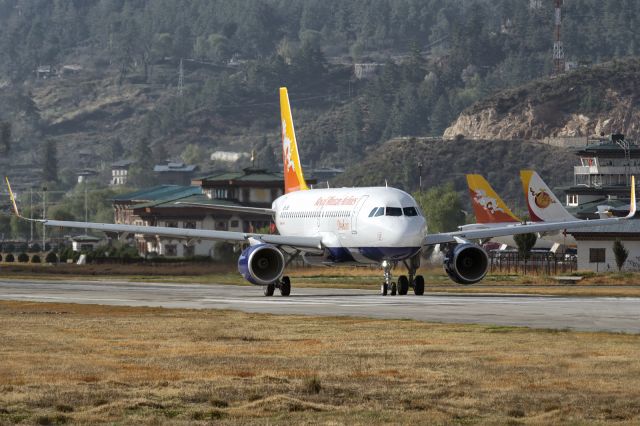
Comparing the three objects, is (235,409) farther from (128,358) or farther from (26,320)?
(26,320)

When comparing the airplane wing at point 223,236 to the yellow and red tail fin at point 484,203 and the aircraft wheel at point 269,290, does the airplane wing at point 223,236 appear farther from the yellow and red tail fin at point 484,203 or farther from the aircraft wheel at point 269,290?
the yellow and red tail fin at point 484,203

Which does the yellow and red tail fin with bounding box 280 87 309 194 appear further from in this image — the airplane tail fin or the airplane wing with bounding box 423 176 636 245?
the airplane tail fin

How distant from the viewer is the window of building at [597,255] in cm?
11475

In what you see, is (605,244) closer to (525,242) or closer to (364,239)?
(525,242)

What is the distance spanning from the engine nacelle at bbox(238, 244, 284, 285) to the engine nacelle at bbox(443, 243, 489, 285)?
22.7 feet

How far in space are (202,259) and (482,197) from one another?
3845cm

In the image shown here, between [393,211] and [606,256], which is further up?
[393,211]

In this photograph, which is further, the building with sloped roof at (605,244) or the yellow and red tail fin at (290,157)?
the building with sloped roof at (605,244)

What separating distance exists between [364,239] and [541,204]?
238ft

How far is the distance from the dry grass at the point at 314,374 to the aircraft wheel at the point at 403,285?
1985cm

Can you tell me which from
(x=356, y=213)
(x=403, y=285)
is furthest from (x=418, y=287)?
(x=356, y=213)

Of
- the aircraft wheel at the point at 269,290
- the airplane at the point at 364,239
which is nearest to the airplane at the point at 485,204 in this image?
the airplane at the point at 364,239

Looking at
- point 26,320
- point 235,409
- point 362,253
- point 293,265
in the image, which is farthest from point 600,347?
point 293,265

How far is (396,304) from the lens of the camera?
174ft
